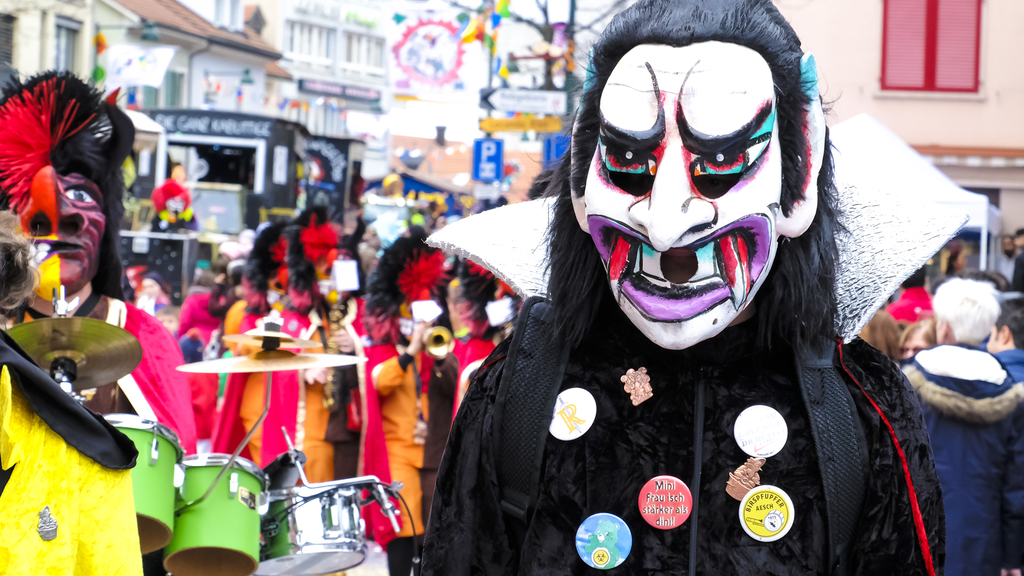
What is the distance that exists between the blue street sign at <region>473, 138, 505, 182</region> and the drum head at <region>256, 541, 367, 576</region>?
382 inches

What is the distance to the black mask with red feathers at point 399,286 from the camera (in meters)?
6.60

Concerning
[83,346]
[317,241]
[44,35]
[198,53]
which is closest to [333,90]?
[198,53]

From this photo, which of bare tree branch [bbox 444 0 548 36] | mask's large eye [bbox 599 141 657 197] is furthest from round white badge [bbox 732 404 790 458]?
bare tree branch [bbox 444 0 548 36]

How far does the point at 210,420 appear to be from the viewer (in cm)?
799

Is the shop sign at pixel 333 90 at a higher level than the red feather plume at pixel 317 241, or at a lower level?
higher

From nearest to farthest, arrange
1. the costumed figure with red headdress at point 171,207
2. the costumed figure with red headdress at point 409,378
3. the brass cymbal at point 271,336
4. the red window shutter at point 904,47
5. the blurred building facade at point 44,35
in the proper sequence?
the brass cymbal at point 271,336 → the costumed figure with red headdress at point 409,378 → the costumed figure with red headdress at point 171,207 → the red window shutter at point 904,47 → the blurred building facade at point 44,35

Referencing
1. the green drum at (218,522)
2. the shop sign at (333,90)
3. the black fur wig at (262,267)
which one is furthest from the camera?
the shop sign at (333,90)

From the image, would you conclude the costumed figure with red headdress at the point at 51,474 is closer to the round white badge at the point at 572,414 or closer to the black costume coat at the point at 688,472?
the black costume coat at the point at 688,472

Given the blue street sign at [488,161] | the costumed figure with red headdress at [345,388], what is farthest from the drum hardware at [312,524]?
the blue street sign at [488,161]

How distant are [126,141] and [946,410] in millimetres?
3424

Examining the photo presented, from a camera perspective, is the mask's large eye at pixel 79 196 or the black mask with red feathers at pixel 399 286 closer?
the mask's large eye at pixel 79 196

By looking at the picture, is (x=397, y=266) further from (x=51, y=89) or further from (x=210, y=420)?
(x=51, y=89)

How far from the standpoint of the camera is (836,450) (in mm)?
1957

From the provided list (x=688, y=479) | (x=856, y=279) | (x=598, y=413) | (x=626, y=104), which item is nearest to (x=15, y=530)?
(x=598, y=413)
